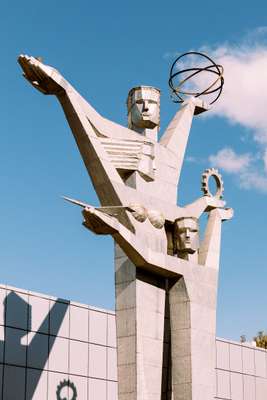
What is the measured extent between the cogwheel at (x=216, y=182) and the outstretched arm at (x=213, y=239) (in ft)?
1.82

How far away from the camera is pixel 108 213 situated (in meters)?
24.2

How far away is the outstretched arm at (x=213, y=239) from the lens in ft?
88.6

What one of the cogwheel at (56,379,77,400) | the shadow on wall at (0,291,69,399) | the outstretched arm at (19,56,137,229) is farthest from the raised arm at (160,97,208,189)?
the cogwheel at (56,379,77,400)

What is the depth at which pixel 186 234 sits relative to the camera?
25.8m

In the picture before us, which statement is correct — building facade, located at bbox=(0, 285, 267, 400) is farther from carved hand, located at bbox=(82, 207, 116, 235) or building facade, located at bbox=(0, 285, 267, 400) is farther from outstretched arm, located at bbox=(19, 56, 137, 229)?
carved hand, located at bbox=(82, 207, 116, 235)

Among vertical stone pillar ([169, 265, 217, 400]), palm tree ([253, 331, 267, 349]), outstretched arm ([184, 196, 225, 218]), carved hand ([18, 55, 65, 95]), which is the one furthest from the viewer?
palm tree ([253, 331, 267, 349])

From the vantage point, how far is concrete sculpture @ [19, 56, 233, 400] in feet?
76.9

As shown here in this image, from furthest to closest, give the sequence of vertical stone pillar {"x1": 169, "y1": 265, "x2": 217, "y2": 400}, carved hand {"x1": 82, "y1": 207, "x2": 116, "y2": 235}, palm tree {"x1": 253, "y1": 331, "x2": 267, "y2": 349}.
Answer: palm tree {"x1": 253, "y1": 331, "x2": 267, "y2": 349} → vertical stone pillar {"x1": 169, "y1": 265, "x2": 217, "y2": 400} → carved hand {"x1": 82, "y1": 207, "x2": 116, "y2": 235}

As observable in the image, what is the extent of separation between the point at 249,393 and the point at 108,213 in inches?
783

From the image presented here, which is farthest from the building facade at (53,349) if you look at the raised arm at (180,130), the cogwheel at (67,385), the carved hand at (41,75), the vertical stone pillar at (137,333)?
the carved hand at (41,75)

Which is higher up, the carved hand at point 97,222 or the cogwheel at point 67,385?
the carved hand at point 97,222

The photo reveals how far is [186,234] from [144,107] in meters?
3.87

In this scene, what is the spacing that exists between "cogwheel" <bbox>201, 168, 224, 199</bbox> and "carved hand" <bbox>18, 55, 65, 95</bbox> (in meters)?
6.81

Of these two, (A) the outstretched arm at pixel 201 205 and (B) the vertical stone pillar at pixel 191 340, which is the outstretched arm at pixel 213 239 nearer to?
(A) the outstretched arm at pixel 201 205
